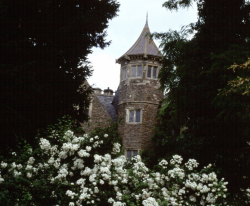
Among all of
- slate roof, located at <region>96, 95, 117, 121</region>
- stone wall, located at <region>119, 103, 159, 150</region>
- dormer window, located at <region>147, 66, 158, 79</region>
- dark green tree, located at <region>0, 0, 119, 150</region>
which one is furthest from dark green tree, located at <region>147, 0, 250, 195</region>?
slate roof, located at <region>96, 95, 117, 121</region>

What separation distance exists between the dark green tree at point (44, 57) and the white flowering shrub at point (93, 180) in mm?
1909

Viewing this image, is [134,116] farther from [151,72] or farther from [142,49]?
[142,49]

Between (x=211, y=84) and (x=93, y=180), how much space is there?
7.30 metres

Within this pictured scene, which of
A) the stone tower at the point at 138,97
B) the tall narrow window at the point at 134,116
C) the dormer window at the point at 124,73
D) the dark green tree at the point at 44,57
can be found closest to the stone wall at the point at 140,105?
the stone tower at the point at 138,97

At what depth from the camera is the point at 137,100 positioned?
2467 centimetres

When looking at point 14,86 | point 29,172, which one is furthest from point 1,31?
point 29,172

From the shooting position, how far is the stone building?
952 inches

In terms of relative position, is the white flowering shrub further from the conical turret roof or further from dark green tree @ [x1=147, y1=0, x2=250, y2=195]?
the conical turret roof

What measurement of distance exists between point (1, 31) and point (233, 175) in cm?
888

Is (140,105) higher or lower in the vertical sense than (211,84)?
higher

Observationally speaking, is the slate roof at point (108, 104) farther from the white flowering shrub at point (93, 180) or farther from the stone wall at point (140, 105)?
the white flowering shrub at point (93, 180)

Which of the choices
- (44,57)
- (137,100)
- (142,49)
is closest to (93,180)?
(44,57)

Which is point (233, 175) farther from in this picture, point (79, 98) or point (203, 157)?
point (79, 98)

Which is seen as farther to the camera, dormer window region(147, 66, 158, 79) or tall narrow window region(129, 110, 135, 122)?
dormer window region(147, 66, 158, 79)
